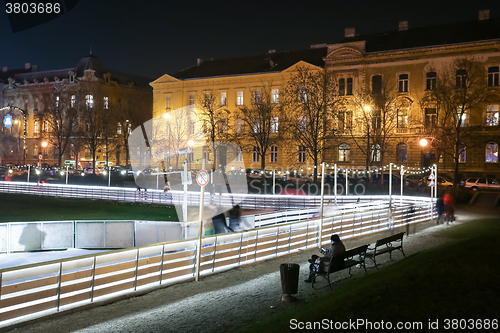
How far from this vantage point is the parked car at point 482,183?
142ft

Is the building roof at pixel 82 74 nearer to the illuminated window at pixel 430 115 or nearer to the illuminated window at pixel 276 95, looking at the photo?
the illuminated window at pixel 276 95

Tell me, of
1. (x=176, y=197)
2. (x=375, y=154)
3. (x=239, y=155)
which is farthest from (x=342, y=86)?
(x=176, y=197)

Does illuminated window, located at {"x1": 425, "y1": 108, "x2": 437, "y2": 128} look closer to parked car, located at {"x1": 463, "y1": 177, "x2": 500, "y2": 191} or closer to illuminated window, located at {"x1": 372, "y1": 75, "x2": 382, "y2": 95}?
illuminated window, located at {"x1": 372, "y1": 75, "x2": 382, "y2": 95}

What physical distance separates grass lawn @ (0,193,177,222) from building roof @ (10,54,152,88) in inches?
2001

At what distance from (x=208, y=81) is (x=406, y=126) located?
30.2 meters

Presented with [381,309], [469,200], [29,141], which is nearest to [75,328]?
[381,309]

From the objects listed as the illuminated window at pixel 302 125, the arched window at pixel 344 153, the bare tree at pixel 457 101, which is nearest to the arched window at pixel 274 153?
the arched window at pixel 344 153

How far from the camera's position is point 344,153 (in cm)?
5841

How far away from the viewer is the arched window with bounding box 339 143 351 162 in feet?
190

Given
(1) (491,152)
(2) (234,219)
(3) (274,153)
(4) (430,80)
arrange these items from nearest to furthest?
(2) (234,219), (1) (491,152), (4) (430,80), (3) (274,153)

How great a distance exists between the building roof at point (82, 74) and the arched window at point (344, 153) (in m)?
50.1

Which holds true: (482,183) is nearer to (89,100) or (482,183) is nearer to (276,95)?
(276,95)

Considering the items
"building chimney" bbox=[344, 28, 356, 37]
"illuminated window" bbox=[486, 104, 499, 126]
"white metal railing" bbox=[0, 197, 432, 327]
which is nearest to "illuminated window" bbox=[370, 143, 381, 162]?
"illuminated window" bbox=[486, 104, 499, 126]

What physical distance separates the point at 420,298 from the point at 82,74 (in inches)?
3505
